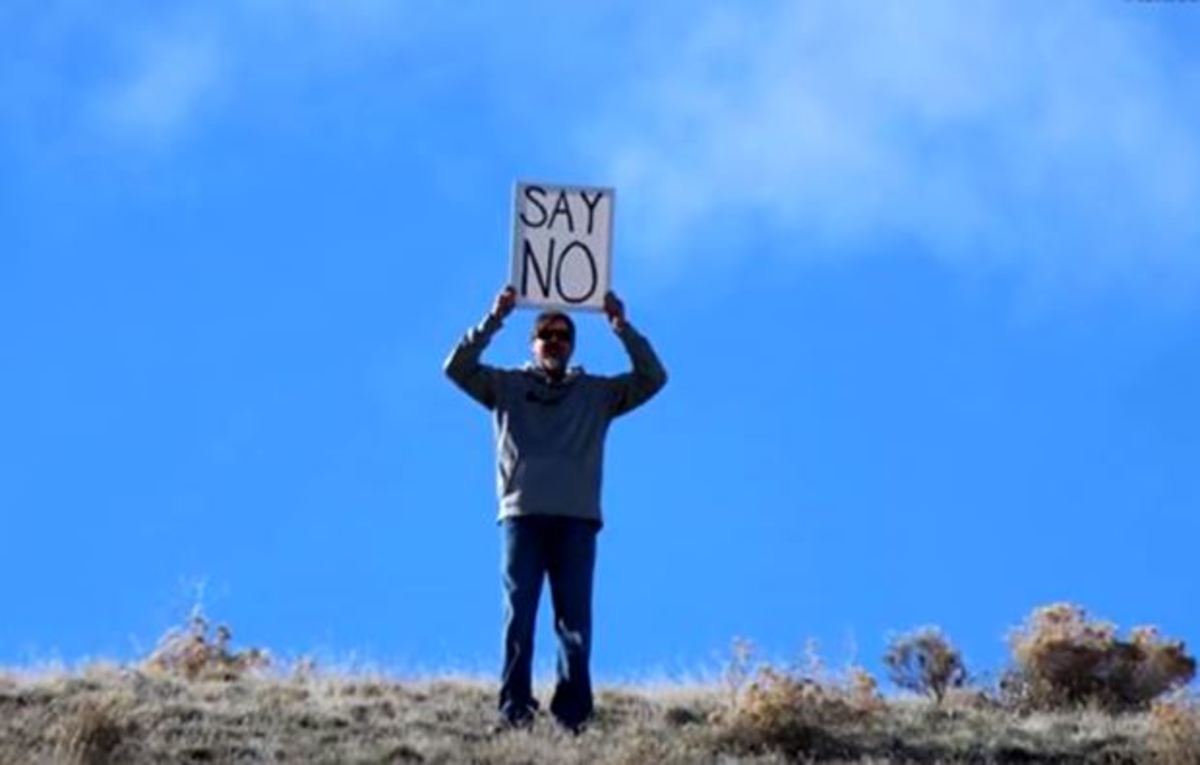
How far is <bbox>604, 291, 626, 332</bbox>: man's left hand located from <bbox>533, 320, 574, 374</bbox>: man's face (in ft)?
0.93

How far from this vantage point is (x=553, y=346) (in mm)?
15102

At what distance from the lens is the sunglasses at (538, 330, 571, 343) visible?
1509 cm

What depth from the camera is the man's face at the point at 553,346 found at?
15.1 metres

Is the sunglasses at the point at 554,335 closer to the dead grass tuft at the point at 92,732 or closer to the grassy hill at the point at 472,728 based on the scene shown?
the grassy hill at the point at 472,728

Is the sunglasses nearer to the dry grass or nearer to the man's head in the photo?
the man's head

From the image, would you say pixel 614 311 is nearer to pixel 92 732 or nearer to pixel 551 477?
pixel 551 477

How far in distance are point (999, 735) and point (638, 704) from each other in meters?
2.18

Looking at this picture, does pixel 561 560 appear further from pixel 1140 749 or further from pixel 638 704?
pixel 1140 749

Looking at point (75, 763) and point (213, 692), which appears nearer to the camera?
point (75, 763)

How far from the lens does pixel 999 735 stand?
15391 millimetres

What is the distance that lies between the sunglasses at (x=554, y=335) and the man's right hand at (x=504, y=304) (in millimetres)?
224

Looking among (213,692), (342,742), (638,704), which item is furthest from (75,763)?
(638,704)

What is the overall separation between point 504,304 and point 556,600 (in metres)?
1.69

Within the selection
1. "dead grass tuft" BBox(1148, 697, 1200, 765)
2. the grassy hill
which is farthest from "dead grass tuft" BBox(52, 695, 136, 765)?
"dead grass tuft" BBox(1148, 697, 1200, 765)
